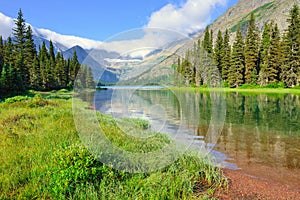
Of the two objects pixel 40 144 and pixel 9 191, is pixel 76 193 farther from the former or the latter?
pixel 40 144

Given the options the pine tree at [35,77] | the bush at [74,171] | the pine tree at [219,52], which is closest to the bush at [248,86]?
the pine tree at [219,52]

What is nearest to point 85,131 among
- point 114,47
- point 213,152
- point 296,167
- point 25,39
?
point 114,47

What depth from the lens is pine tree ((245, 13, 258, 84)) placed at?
1989 inches

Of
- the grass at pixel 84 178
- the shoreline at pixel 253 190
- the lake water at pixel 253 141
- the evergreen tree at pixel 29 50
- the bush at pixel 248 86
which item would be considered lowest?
the lake water at pixel 253 141

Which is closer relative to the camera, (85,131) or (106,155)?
(106,155)

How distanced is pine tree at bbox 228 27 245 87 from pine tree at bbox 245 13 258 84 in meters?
1.09

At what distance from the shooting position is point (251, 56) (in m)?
51.6

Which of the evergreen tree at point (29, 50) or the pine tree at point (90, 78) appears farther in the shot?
the evergreen tree at point (29, 50)

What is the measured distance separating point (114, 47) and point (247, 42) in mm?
53309

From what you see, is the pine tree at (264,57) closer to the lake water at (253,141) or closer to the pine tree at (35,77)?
the lake water at (253,141)

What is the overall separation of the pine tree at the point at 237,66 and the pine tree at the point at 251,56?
1094 millimetres

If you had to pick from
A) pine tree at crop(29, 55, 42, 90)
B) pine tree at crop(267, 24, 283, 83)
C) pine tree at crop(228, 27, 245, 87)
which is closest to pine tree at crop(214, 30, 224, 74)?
pine tree at crop(228, 27, 245, 87)

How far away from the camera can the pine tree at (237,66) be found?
51.3 meters

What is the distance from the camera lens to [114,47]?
6078mm
